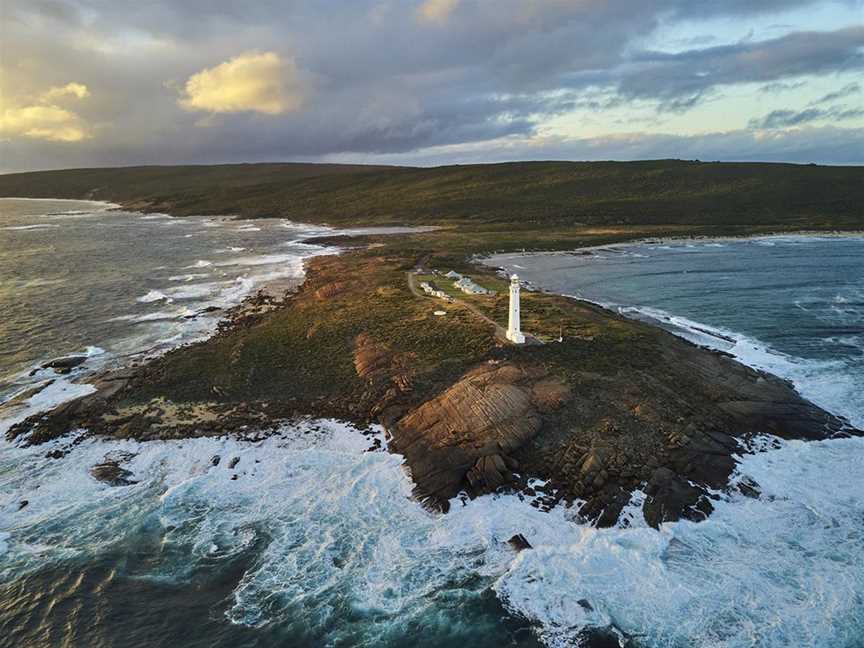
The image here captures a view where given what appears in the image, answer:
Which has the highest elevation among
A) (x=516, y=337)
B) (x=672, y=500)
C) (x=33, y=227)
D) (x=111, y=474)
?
(x=516, y=337)

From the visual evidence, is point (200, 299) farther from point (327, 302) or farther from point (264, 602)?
point (264, 602)

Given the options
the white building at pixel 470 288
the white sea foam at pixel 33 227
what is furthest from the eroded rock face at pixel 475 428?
the white sea foam at pixel 33 227

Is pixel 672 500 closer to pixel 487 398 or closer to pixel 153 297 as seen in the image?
pixel 487 398

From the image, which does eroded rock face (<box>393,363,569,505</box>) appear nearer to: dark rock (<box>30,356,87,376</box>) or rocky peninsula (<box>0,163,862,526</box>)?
rocky peninsula (<box>0,163,862,526</box>)

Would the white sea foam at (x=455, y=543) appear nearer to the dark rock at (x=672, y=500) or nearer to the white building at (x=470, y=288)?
the dark rock at (x=672, y=500)

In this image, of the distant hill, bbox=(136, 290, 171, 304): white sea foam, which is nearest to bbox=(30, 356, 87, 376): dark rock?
bbox=(136, 290, 171, 304): white sea foam

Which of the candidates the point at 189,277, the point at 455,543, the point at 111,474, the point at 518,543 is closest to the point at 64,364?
the point at 111,474
